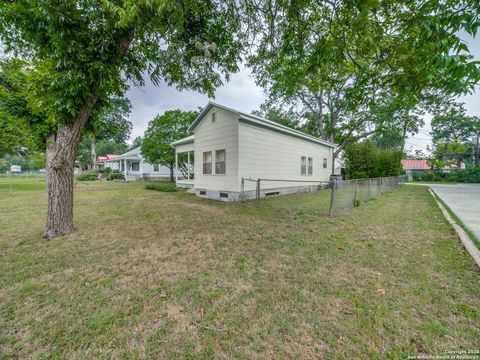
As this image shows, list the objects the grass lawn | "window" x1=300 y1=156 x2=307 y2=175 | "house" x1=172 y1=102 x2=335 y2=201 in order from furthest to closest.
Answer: "window" x1=300 y1=156 x2=307 y2=175
"house" x1=172 y1=102 x2=335 y2=201
the grass lawn

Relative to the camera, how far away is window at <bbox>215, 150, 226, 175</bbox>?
9.05 m

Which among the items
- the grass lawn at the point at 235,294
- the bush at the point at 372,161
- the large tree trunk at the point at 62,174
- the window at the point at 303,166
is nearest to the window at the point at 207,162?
the grass lawn at the point at 235,294

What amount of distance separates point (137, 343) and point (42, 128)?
9238 mm

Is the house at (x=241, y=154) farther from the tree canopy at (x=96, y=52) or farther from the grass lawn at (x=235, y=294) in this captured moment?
the grass lawn at (x=235, y=294)

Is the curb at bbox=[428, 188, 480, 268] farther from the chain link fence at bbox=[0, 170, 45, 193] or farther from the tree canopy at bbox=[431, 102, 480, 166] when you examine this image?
the tree canopy at bbox=[431, 102, 480, 166]

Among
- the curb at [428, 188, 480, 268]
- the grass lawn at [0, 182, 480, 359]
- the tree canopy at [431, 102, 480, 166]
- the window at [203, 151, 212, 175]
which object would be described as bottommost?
the grass lawn at [0, 182, 480, 359]

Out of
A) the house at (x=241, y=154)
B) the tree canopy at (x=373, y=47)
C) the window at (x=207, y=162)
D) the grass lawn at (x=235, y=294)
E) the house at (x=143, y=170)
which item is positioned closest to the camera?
the grass lawn at (x=235, y=294)

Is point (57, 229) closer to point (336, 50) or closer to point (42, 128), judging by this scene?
point (42, 128)

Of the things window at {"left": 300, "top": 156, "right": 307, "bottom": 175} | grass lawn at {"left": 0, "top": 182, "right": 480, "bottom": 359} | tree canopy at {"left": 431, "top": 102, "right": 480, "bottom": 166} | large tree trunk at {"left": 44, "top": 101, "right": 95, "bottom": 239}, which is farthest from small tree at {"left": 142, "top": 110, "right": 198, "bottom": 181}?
tree canopy at {"left": 431, "top": 102, "right": 480, "bottom": 166}

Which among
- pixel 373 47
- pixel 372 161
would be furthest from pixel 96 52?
pixel 372 161

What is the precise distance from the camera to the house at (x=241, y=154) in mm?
8328

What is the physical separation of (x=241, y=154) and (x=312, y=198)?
421cm

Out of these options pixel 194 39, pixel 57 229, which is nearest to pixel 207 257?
pixel 57 229

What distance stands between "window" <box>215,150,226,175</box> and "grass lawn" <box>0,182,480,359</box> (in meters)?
4.92
